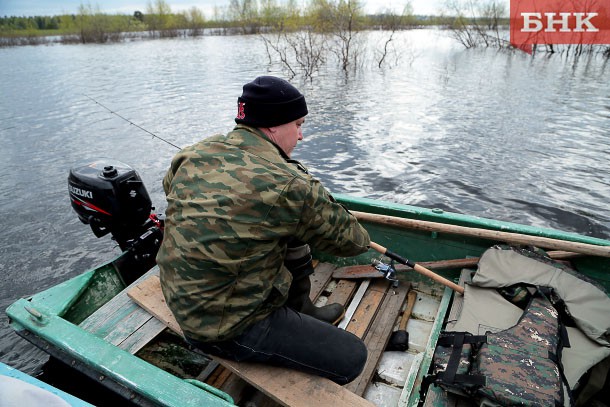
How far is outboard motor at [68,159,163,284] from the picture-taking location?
3.40m

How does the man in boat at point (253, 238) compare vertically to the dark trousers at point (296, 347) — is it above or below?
above

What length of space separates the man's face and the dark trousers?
2.90ft

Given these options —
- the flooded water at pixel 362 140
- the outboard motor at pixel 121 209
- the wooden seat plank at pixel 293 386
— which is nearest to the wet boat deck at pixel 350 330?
the wooden seat plank at pixel 293 386

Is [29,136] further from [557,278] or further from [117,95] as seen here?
[557,278]

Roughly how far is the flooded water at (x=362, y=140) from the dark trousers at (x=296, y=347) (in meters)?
3.15

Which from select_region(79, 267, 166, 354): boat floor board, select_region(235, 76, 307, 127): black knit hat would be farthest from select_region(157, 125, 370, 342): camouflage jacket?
select_region(79, 267, 166, 354): boat floor board

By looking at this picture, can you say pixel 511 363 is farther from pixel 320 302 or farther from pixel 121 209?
pixel 121 209

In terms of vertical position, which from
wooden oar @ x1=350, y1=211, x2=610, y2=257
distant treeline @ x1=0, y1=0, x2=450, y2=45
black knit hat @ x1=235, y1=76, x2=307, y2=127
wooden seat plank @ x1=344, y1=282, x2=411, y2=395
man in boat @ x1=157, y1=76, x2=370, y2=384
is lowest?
wooden seat plank @ x1=344, y1=282, x2=411, y2=395

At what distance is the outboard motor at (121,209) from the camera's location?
340cm

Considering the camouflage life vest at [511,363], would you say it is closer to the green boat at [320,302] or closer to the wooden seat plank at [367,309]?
the green boat at [320,302]

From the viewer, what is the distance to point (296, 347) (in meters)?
2.15

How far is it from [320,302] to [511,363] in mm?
1711

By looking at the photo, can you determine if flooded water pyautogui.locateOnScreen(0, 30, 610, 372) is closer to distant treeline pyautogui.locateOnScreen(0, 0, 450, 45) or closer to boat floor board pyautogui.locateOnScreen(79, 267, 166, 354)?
boat floor board pyautogui.locateOnScreen(79, 267, 166, 354)
